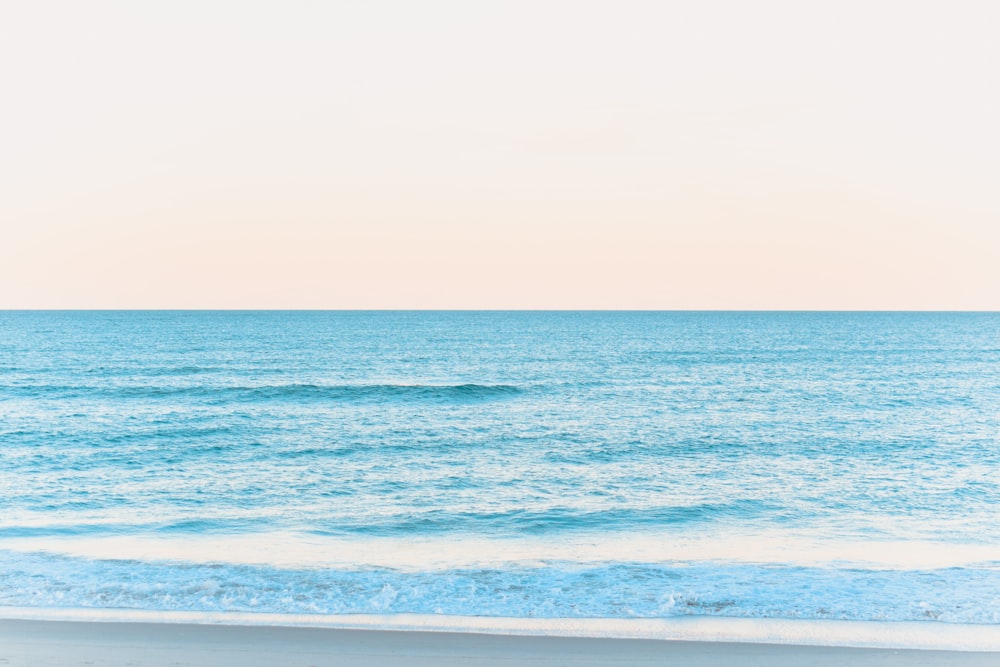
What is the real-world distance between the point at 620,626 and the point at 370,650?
322 centimetres

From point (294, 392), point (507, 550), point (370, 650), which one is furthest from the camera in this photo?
point (294, 392)

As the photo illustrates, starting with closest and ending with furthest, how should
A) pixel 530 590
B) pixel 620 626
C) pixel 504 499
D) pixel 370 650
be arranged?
pixel 370 650, pixel 620 626, pixel 530 590, pixel 504 499

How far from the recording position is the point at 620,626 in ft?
35.0

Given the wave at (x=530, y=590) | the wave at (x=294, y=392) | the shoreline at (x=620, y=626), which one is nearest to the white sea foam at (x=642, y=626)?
the shoreline at (x=620, y=626)

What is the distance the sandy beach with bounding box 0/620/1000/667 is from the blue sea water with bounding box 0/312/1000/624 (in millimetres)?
1111

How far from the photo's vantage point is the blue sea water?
478 inches

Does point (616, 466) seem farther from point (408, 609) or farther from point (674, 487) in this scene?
point (408, 609)

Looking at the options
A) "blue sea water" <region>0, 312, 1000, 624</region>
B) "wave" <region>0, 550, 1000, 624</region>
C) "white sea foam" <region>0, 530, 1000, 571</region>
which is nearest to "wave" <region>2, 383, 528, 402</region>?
"blue sea water" <region>0, 312, 1000, 624</region>

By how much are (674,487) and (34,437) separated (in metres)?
21.3

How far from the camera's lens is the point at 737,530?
1662 cm

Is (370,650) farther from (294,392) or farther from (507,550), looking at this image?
(294,392)

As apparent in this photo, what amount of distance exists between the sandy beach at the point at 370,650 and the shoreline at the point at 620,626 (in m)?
0.20

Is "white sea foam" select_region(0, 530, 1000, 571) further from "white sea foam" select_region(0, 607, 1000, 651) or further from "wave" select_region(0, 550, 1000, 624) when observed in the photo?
"white sea foam" select_region(0, 607, 1000, 651)

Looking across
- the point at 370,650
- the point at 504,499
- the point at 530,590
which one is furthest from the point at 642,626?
the point at 504,499
